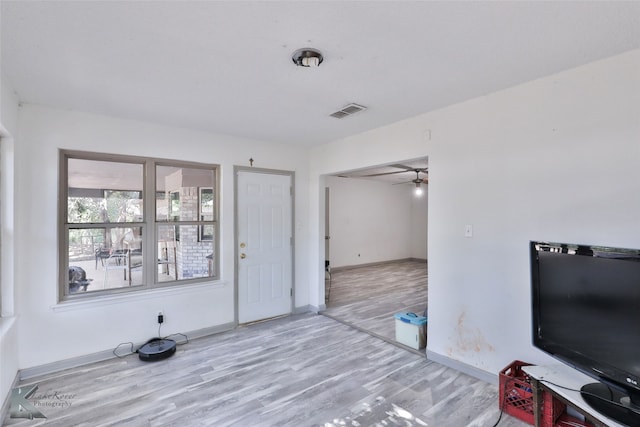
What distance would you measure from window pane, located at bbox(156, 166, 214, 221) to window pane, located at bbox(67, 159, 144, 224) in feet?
0.67

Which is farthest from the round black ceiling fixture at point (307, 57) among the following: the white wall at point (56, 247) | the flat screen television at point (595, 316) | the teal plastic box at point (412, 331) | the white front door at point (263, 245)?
the teal plastic box at point (412, 331)

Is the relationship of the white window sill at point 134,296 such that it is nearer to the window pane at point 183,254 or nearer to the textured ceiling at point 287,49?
the window pane at point 183,254

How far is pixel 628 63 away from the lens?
1.96m

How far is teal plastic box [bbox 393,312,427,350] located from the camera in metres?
3.29

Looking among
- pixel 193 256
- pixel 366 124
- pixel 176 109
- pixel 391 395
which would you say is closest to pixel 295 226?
pixel 193 256

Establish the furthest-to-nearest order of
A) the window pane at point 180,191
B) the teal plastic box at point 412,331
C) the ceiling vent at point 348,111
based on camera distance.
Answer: the window pane at point 180,191, the teal plastic box at point 412,331, the ceiling vent at point 348,111

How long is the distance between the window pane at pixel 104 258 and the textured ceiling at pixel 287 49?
50.8 inches

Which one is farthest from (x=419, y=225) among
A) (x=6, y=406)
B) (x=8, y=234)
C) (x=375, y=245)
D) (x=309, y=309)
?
(x=6, y=406)

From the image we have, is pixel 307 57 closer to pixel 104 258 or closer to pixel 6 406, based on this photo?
pixel 104 258

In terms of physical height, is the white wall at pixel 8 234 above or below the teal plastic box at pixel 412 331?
above

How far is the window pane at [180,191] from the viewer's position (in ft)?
11.6

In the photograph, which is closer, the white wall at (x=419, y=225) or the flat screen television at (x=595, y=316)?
the flat screen television at (x=595, y=316)

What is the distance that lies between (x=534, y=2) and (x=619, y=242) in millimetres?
1602

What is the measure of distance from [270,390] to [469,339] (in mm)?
1833
